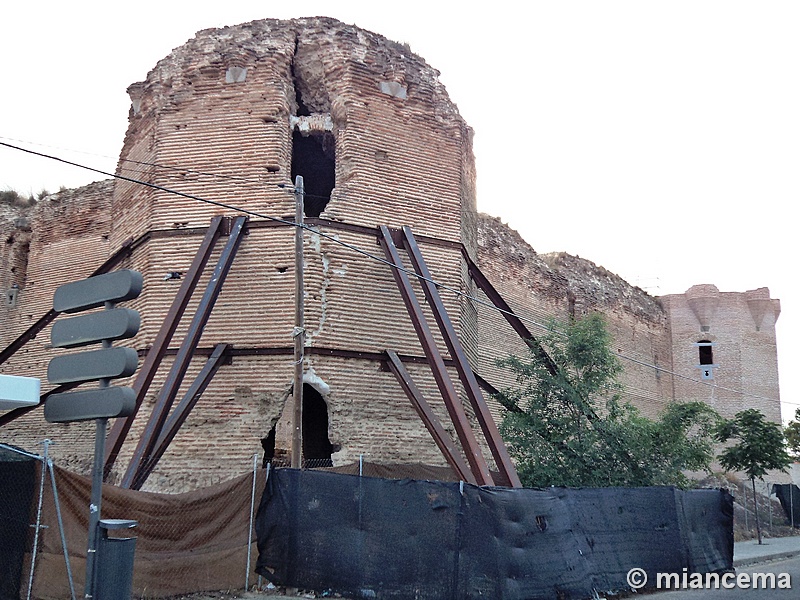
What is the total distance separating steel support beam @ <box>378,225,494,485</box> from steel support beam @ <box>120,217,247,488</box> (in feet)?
8.65

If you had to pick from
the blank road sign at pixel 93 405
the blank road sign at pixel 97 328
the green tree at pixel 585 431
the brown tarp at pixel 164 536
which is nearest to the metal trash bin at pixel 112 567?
the blank road sign at pixel 93 405

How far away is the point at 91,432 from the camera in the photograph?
15.3 meters

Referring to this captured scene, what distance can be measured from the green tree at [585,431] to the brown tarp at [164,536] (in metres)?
7.01

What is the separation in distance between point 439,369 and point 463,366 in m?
0.53

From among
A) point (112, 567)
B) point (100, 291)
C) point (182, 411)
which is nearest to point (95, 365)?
point (100, 291)

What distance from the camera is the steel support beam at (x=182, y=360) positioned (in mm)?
10945

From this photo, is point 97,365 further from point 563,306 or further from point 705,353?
point 705,353

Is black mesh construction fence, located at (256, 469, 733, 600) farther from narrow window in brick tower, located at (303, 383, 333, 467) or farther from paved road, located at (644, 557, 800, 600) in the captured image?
narrow window in brick tower, located at (303, 383, 333, 467)

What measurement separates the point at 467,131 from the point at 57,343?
1187 centimetres

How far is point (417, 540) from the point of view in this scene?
26.0ft

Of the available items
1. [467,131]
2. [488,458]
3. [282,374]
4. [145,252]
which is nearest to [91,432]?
[145,252]

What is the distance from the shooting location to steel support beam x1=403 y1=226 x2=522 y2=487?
11.8 meters

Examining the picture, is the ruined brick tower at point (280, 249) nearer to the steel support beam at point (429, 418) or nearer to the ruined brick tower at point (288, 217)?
the ruined brick tower at point (288, 217)

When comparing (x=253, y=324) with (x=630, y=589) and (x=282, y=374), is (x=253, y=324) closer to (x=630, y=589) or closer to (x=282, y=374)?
(x=282, y=374)
